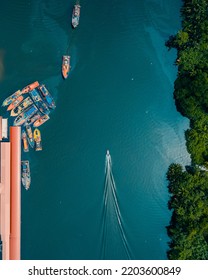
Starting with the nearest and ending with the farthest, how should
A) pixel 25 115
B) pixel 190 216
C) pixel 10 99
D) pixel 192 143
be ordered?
1. pixel 190 216
2. pixel 192 143
3. pixel 10 99
4. pixel 25 115

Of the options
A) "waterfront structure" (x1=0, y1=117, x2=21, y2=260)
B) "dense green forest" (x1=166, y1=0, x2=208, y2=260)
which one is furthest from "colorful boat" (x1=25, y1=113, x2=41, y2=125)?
"dense green forest" (x1=166, y1=0, x2=208, y2=260)

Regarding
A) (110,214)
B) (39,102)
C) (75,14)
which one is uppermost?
(75,14)

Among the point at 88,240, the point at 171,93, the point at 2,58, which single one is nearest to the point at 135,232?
the point at 88,240

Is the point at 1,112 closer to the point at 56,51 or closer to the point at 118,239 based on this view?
the point at 56,51

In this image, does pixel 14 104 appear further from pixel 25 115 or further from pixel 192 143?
pixel 192 143

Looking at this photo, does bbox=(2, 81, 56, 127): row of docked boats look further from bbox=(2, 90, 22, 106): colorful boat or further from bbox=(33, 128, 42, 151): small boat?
bbox=(33, 128, 42, 151): small boat

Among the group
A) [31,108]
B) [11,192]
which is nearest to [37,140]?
[31,108]

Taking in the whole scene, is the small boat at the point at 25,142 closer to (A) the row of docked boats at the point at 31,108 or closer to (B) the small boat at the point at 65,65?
(A) the row of docked boats at the point at 31,108
